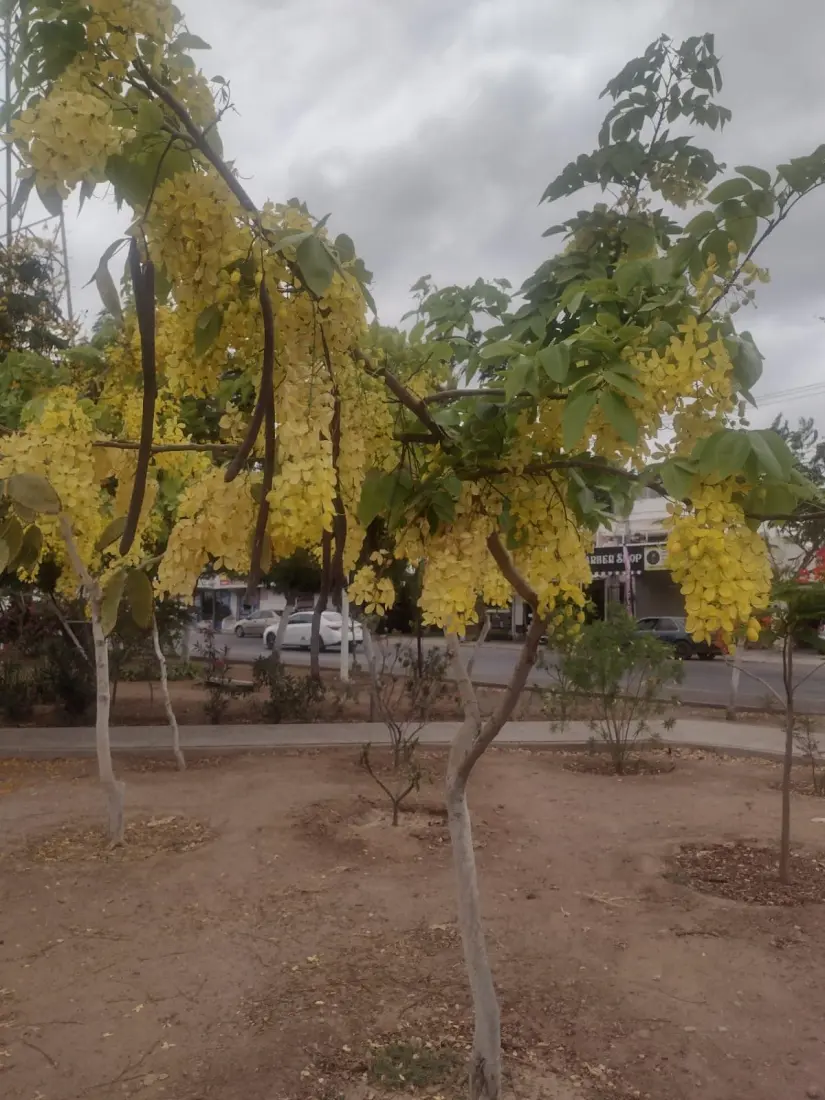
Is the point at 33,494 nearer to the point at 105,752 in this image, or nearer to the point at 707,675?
the point at 105,752

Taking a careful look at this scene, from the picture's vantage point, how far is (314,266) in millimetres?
1752

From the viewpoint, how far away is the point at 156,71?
1.87 metres

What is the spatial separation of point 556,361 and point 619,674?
8460 millimetres

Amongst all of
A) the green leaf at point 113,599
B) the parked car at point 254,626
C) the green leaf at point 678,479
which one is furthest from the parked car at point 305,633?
Result: the green leaf at point 678,479

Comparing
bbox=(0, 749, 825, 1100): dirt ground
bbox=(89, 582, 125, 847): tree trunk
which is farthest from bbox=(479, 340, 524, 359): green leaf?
bbox=(89, 582, 125, 847): tree trunk

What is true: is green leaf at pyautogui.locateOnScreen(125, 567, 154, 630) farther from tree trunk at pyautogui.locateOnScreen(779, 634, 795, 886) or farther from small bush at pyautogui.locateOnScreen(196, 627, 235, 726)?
small bush at pyautogui.locateOnScreen(196, 627, 235, 726)

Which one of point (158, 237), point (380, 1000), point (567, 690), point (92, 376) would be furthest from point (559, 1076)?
point (567, 690)

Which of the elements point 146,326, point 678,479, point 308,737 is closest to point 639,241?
point 678,479

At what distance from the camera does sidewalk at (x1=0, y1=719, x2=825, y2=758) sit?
11.1 metres

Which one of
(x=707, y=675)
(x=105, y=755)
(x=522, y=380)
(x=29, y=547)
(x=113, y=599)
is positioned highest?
(x=522, y=380)

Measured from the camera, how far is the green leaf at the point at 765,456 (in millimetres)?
1852

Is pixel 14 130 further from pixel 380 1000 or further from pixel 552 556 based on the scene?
pixel 380 1000

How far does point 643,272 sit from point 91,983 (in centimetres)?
384

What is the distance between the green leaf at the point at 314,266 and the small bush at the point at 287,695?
12.2m
